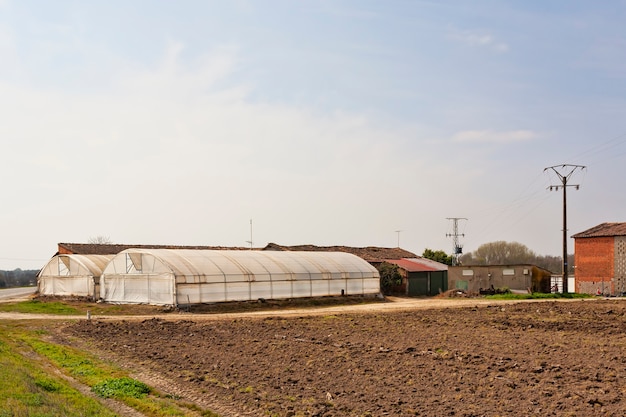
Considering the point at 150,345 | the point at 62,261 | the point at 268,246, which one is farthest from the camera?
the point at 268,246

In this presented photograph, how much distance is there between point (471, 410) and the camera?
13117 mm

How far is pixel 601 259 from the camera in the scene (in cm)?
6362

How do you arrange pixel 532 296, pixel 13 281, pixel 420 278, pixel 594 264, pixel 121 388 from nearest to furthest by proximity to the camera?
pixel 121 388, pixel 532 296, pixel 594 264, pixel 420 278, pixel 13 281

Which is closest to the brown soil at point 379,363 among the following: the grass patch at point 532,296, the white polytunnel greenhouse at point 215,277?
the white polytunnel greenhouse at point 215,277

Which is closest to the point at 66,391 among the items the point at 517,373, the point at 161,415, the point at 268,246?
the point at 161,415

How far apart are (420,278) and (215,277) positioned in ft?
97.1

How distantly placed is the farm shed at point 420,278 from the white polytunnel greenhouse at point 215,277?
35.8 ft

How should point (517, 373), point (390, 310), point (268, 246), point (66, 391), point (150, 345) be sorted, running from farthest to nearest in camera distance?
1. point (268, 246)
2. point (390, 310)
3. point (150, 345)
4. point (517, 373)
5. point (66, 391)

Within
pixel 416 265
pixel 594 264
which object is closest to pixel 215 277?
pixel 416 265

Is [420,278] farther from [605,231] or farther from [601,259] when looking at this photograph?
[605,231]

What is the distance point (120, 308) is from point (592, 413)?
34.0 metres

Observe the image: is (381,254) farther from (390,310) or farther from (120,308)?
(120,308)

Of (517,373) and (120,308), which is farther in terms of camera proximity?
(120,308)

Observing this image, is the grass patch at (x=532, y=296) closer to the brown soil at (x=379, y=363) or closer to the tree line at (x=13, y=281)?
the brown soil at (x=379, y=363)
